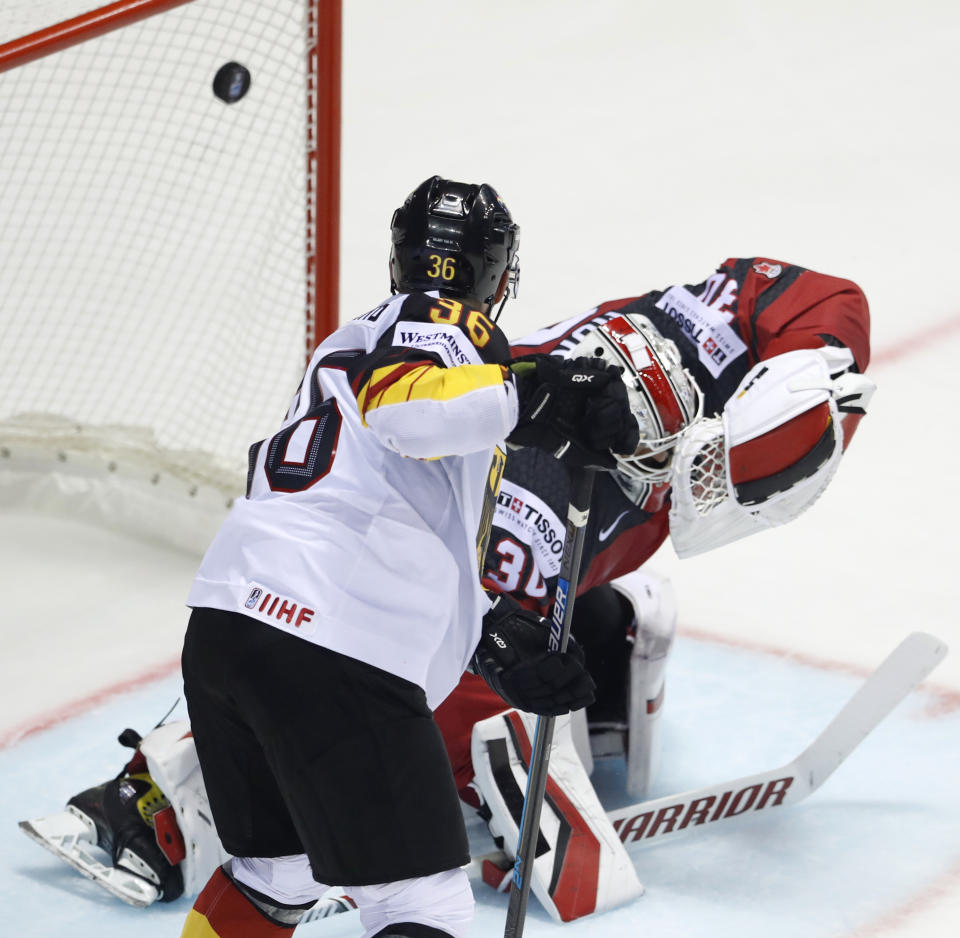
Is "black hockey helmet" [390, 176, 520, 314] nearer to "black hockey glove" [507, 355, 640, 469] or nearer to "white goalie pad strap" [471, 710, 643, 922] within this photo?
"black hockey glove" [507, 355, 640, 469]

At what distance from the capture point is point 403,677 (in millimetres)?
1742

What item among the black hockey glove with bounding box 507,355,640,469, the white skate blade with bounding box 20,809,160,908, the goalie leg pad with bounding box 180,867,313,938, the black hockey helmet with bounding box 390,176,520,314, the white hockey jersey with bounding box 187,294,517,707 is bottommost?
the white skate blade with bounding box 20,809,160,908

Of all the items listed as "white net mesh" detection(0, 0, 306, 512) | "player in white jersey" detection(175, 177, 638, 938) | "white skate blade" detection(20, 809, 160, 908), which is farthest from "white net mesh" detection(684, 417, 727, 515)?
"white net mesh" detection(0, 0, 306, 512)

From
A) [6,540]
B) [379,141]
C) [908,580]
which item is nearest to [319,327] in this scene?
[6,540]

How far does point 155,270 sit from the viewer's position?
16.0 ft

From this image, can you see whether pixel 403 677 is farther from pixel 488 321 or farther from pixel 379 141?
pixel 379 141

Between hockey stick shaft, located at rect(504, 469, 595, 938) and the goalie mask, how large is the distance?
0.38 metres

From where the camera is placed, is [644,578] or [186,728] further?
[644,578]

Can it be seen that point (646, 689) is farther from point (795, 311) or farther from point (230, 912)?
point (230, 912)

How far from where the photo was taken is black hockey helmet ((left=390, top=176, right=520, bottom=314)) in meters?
1.90

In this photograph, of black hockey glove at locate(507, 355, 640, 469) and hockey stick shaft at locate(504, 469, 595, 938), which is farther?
hockey stick shaft at locate(504, 469, 595, 938)

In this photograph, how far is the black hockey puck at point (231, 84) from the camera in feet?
10.4

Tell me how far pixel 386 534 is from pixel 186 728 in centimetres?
92

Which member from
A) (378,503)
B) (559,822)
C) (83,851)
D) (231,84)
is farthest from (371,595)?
(231,84)
